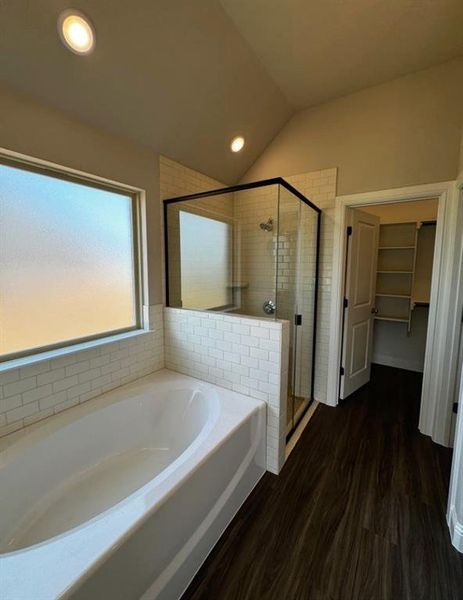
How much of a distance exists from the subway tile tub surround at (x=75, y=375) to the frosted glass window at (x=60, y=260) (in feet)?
0.50

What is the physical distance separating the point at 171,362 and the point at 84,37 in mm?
2245

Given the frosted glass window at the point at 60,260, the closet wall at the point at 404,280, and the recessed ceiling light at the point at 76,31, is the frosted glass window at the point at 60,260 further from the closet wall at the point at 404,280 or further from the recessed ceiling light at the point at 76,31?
the closet wall at the point at 404,280

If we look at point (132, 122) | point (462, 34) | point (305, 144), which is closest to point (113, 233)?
point (132, 122)

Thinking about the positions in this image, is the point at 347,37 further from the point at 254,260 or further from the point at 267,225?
the point at 254,260

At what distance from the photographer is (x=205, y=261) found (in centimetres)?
283

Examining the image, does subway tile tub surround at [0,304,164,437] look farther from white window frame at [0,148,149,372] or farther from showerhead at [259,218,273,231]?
showerhead at [259,218,273,231]

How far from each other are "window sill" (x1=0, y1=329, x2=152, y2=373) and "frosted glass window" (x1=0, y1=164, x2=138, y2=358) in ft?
0.18

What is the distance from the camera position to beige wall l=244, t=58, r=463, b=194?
208 centimetres

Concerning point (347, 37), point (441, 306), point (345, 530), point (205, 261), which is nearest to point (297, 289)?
point (205, 261)

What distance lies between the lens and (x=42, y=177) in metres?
1.66

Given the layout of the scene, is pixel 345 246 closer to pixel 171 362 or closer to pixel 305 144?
pixel 305 144

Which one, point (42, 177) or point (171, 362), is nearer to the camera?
point (42, 177)

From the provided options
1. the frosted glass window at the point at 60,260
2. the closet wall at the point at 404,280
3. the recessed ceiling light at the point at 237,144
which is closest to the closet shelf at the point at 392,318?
the closet wall at the point at 404,280

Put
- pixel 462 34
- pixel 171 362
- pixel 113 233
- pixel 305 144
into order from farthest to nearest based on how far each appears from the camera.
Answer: pixel 305 144 → pixel 171 362 → pixel 113 233 → pixel 462 34
